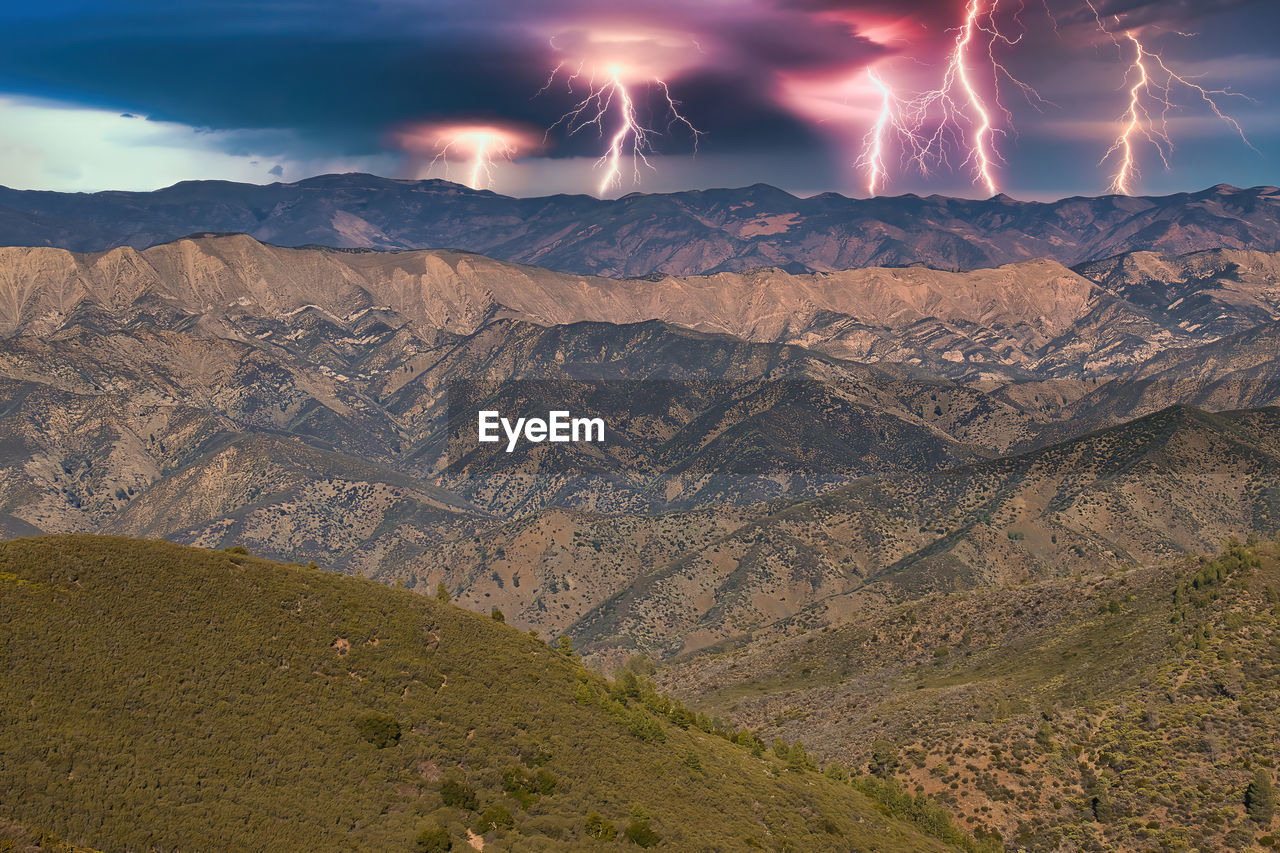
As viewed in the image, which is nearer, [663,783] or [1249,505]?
[663,783]

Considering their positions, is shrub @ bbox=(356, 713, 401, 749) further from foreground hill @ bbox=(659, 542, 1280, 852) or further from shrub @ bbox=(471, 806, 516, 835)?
foreground hill @ bbox=(659, 542, 1280, 852)

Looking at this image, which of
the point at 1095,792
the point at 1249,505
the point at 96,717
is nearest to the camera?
the point at 96,717

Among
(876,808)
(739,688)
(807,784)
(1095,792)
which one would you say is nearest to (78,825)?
(807,784)

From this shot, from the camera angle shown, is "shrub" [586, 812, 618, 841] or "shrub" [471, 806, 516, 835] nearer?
"shrub" [471, 806, 516, 835]

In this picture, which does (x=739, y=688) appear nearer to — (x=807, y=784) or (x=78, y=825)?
(x=807, y=784)

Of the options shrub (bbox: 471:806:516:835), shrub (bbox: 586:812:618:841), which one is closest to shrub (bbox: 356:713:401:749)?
shrub (bbox: 471:806:516:835)

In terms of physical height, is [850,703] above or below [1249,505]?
below

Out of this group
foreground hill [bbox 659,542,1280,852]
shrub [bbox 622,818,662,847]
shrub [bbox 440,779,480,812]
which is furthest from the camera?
foreground hill [bbox 659,542,1280,852]

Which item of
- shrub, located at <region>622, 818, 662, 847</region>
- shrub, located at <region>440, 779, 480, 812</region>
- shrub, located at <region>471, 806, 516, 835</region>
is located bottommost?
shrub, located at <region>622, 818, 662, 847</region>
